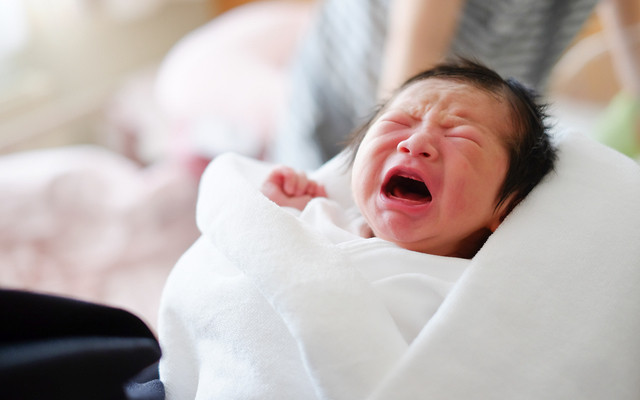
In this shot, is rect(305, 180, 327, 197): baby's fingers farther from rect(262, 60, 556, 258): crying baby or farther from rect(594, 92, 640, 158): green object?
rect(594, 92, 640, 158): green object

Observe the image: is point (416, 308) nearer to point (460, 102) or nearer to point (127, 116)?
point (460, 102)

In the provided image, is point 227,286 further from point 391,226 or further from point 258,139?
point 258,139

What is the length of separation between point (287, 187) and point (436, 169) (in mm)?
193

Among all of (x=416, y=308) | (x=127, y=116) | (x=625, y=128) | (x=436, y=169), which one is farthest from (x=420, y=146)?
(x=127, y=116)

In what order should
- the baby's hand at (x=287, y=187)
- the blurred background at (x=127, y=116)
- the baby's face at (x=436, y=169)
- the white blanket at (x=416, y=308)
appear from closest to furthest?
the white blanket at (x=416, y=308) → the baby's face at (x=436, y=169) → the baby's hand at (x=287, y=187) → the blurred background at (x=127, y=116)

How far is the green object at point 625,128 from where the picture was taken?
1.21 metres

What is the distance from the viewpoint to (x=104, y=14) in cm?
215

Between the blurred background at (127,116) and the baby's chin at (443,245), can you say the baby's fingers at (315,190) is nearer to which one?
the baby's chin at (443,245)

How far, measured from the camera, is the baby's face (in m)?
0.58

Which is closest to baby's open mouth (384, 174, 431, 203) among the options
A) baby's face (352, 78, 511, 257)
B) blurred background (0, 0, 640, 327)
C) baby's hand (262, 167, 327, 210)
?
baby's face (352, 78, 511, 257)

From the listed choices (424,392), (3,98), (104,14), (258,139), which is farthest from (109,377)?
(104,14)

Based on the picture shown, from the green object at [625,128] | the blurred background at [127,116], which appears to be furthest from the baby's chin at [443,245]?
the green object at [625,128]

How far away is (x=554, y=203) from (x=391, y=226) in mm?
157

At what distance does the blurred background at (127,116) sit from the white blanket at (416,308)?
55 cm
